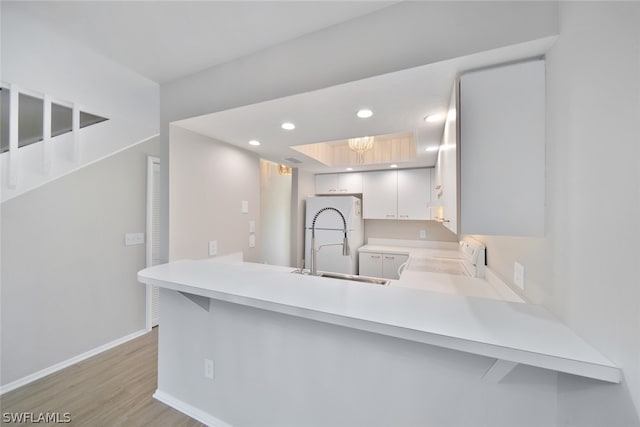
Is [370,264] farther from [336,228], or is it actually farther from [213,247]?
[213,247]

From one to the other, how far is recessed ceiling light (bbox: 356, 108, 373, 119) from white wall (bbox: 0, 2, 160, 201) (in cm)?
158

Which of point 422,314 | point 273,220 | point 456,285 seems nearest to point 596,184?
point 422,314

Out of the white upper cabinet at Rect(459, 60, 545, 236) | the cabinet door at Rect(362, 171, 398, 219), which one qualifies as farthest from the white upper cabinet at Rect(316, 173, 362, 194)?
the white upper cabinet at Rect(459, 60, 545, 236)

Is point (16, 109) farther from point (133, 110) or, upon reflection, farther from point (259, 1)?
point (259, 1)

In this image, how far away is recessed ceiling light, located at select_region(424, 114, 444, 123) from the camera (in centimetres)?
157

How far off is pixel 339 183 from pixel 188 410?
3122 millimetres

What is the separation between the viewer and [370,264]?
3.42m

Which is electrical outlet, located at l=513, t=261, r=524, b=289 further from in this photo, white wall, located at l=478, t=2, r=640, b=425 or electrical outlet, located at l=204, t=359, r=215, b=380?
electrical outlet, located at l=204, t=359, r=215, b=380

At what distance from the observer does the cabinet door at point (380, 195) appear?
349 centimetres

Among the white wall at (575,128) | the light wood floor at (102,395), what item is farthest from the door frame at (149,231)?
the white wall at (575,128)

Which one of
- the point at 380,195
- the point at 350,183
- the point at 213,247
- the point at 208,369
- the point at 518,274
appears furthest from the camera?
the point at 350,183

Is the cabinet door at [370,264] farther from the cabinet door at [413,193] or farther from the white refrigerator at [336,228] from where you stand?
the cabinet door at [413,193]

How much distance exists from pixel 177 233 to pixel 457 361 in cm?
195

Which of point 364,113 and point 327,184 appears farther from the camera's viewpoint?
point 327,184
